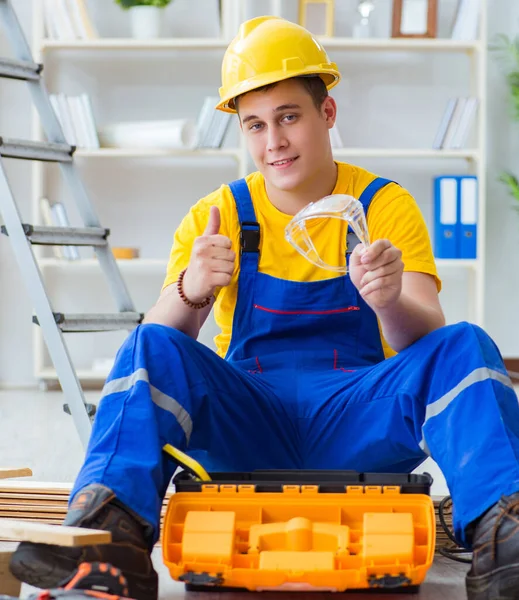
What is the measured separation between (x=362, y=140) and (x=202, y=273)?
351 cm

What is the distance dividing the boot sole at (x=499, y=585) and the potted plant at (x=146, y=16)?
3.87 meters

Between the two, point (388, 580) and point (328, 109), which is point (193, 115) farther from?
point (388, 580)

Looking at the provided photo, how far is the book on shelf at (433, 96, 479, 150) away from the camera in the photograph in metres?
4.59

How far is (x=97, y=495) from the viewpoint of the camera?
1266mm

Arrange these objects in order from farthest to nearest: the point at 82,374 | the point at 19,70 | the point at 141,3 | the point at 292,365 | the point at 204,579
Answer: the point at 141,3, the point at 82,374, the point at 19,70, the point at 292,365, the point at 204,579

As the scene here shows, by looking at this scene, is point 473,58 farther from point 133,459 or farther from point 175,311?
point 133,459

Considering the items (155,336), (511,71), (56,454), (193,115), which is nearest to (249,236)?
(155,336)

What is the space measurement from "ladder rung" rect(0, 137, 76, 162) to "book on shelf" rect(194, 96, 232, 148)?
5.59ft

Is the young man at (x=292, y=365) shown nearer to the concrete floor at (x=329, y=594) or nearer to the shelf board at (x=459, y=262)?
the concrete floor at (x=329, y=594)

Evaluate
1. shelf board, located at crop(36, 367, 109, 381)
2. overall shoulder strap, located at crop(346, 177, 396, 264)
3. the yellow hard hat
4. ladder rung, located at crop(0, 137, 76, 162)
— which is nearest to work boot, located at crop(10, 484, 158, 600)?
overall shoulder strap, located at crop(346, 177, 396, 264)

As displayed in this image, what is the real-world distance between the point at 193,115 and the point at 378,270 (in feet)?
11.8

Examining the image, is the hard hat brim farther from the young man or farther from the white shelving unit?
the white shelving unit

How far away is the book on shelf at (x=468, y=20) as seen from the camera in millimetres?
4598

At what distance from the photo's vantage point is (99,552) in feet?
3.98
